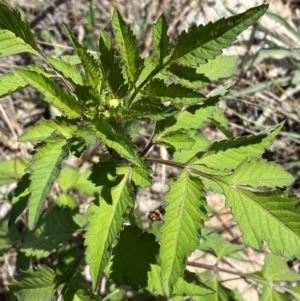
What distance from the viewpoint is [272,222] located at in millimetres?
1602

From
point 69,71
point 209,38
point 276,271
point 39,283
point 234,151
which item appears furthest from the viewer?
point 276,271

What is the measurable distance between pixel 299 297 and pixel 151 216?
76 cm

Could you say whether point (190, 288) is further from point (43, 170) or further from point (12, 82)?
point (12, 82)

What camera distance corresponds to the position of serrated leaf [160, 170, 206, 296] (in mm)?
1529

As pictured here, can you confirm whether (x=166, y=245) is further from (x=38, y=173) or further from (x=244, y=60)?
(x=244, y=60)

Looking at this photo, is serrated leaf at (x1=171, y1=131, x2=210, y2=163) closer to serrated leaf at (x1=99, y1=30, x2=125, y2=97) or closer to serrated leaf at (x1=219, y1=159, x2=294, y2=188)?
serrated leaf at (x1=219, y1=159, x2=294, y2=188)

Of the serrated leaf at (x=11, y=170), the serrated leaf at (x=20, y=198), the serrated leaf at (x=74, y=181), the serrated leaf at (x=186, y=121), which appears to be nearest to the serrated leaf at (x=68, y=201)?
the serrated leaf at (x=74, y=181)

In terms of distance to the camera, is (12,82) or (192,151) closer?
(12,82)

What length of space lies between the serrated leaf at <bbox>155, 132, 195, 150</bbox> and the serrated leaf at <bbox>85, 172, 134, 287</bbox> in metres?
0.20

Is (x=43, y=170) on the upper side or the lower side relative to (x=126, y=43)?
lower

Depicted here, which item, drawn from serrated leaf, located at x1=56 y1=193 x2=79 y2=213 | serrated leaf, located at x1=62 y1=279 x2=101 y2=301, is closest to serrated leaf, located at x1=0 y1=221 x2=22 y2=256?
serrated leaf, located at x1=56 y1=193 x2=79 y2=213

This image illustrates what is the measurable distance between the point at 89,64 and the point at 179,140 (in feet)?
1.32

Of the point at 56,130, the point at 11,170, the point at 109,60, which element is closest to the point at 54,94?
the point at 56,130

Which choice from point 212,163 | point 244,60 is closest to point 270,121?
point 244,60
